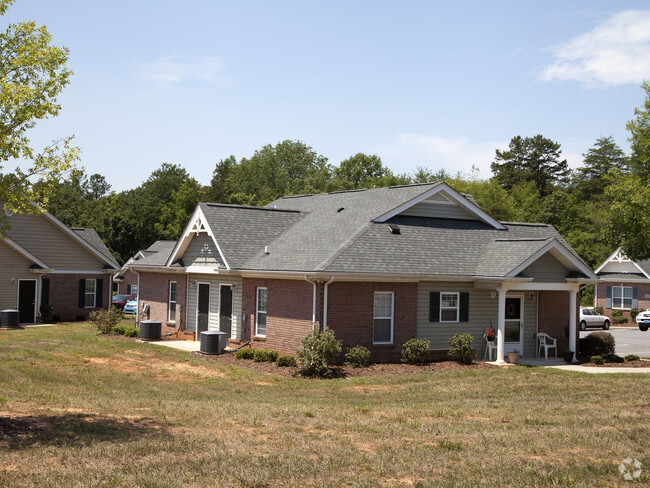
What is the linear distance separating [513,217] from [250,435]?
60846 millimetres

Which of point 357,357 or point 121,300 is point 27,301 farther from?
point 357,357

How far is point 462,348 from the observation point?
72.6ft

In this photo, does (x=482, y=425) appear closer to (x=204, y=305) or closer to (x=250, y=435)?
(x=250, y=435)

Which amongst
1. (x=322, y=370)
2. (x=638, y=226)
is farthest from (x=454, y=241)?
(x=322, y=370)

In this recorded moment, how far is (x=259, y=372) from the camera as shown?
20.3 meters

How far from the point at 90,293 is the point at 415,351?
2596 cm

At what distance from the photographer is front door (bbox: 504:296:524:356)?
2472 centimetres

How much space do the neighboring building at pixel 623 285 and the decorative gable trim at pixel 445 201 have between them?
28.0 meters

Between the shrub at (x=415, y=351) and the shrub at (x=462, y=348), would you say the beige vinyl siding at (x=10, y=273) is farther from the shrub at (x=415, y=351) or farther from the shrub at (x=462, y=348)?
the shrub at (x=462, y=348)

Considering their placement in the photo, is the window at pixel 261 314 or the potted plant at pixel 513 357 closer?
the potted plant at pixel 513 357

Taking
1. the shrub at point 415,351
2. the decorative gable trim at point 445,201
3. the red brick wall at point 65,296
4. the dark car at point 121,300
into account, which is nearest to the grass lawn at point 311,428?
the shrub at point 415,351

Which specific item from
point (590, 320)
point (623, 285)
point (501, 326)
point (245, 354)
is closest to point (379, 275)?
point (501, 326)

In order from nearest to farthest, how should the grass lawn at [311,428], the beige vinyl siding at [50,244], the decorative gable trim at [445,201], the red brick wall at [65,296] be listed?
1. the grass lawn at [311,428]
2. the decorative gable trim at [445,201]
3. the beige vinyl siding at [50,244]
4. the red brick wall at [65,296]
